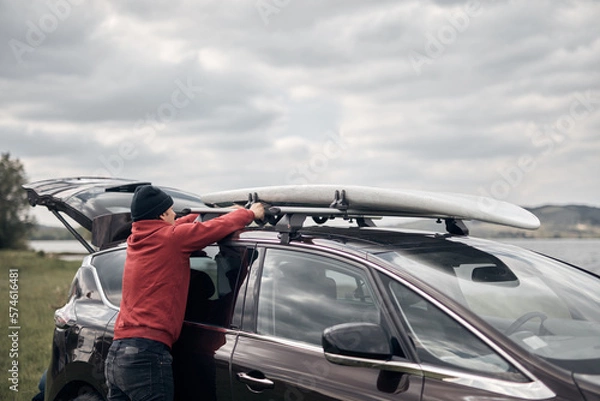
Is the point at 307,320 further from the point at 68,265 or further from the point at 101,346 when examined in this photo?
the point at 68,265

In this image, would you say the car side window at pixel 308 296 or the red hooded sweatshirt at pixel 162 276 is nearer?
the car side window at pixel 308 296

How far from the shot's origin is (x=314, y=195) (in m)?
3.76

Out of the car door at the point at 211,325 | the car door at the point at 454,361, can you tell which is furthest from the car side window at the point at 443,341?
the car door at the point at 211,325

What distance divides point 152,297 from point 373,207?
1.41m

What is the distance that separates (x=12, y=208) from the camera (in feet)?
219

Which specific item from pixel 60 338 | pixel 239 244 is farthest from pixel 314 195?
pixel 60 338

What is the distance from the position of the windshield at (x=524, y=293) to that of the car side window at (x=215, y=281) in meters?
0.96

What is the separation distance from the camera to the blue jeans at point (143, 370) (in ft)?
11.3

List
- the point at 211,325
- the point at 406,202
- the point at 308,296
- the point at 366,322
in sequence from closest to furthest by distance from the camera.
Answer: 1. the point at 366,322
2. the point at 308,296
3. the point at 406,202
4. the point at 211,325

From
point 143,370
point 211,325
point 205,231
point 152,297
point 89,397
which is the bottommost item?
point 89,397

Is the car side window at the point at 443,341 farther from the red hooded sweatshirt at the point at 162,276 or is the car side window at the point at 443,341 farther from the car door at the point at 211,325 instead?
the red hooded sweatshirt at the point at 162,276

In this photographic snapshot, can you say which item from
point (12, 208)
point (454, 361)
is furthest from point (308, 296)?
point (12, 208)

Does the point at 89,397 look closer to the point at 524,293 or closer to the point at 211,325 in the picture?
the point at 211,325

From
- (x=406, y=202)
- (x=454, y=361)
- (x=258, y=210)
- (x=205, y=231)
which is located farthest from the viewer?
(x=258, y=210)
